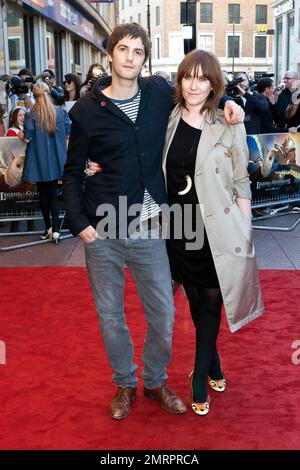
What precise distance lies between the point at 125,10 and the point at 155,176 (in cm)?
8573

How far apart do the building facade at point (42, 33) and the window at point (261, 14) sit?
49.1 m

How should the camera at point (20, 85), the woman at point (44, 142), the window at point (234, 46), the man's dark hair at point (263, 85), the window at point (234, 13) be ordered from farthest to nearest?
the window at point (234, 46), the window at point (234, 13), the man's dark hair at point (263, 85), the camera at point (20, 85), the woman at point (44, 142)

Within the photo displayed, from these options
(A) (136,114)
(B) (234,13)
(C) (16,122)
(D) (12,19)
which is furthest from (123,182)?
(B) (234,13)

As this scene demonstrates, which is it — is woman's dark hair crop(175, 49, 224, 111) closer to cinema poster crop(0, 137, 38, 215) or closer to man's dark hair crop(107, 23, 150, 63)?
man's dark hair crop(107, 23, 150, 63)

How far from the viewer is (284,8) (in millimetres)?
39938

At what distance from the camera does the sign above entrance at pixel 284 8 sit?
3814 centimetres

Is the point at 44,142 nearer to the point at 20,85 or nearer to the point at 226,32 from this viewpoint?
the point at 20,85

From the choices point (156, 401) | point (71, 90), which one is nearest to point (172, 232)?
point (156, 401)

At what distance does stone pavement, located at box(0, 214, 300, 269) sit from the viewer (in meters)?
6.52

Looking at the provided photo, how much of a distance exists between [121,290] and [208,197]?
2.28ft

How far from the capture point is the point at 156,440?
3.05 meters

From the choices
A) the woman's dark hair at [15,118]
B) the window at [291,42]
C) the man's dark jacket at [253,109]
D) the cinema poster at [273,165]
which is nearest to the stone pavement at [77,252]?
the cinema poster at [273,165]

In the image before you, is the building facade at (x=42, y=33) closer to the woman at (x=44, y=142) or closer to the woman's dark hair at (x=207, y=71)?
the woman at (x=44, y=142)
